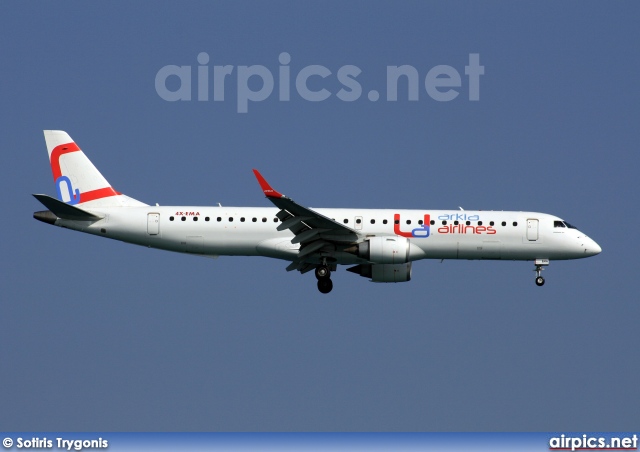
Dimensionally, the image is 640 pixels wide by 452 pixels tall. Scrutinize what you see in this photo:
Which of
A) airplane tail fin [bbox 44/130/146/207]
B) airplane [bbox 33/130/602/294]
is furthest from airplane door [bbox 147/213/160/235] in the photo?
airplane tail fin [bbox 44/130/146/207]

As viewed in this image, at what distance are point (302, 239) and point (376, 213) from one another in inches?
160

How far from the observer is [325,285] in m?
58.9

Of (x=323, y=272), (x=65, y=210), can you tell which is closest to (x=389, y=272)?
(x=323, y=272)

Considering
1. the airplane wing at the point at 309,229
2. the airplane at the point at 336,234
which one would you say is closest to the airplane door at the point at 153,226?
the airplane at the point at 336,234

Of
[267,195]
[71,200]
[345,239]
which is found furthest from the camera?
[71,200]

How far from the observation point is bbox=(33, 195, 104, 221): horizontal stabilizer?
57438mm

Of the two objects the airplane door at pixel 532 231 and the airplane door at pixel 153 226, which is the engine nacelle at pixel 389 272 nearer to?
the airplane door at pixel 532 231

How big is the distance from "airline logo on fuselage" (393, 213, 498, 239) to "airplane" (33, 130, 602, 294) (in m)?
0.05

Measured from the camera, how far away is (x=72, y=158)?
6241 cm

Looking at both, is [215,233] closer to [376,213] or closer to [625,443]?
[376,213]

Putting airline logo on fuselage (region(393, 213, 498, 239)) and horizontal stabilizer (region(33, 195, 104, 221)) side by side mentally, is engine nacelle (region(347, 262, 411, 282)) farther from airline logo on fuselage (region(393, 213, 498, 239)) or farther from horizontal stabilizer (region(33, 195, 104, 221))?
horizontal stabilizer (region(33, 195, 104, 221))

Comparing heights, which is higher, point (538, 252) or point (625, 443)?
point (538, 252)

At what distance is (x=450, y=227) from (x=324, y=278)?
6.19 m

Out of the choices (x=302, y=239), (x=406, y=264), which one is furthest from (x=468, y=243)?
(x=302, y=239)
